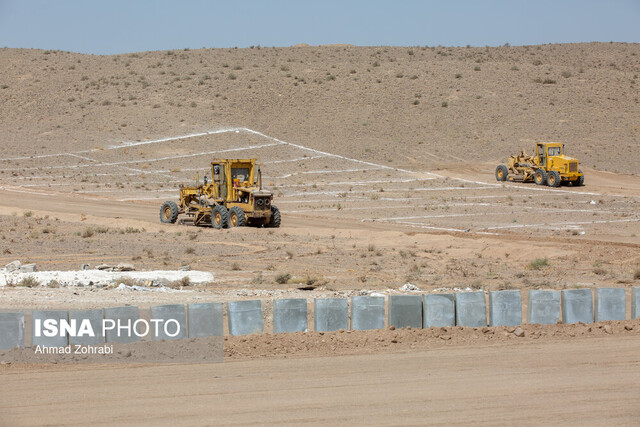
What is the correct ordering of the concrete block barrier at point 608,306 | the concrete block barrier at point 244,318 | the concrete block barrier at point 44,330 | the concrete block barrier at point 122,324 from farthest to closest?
the concrete block barrier at point 608,306, the concrete block barrier at point 244,318, the concrete block barrier at point 122,324, the concrete block barrier at point 44,330

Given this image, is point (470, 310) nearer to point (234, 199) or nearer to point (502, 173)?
point (234, 199)

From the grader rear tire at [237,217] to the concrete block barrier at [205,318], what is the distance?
16774mm

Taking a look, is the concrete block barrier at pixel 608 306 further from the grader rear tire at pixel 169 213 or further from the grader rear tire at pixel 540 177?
the grader rear tire at pixel 540 177

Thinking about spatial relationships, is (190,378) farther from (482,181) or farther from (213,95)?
(213,95)

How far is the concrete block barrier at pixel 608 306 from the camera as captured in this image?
14334mm

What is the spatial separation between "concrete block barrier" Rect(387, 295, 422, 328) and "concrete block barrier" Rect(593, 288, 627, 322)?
3.27 m

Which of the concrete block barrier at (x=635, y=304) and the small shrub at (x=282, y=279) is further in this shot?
the small shrub at (x=282, y=279)

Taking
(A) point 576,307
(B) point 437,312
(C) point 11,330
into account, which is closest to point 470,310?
(B) point 437,312

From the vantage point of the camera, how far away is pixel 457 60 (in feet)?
281

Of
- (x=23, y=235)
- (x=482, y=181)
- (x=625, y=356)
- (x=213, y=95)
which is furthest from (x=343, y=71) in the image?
(x=625, y=356)

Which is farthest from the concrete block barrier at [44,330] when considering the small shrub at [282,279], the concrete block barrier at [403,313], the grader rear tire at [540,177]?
the grader rear tire at [540,177]

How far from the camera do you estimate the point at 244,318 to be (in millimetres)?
12898

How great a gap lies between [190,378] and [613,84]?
7308 cm

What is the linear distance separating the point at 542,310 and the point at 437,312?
197 centimetres
